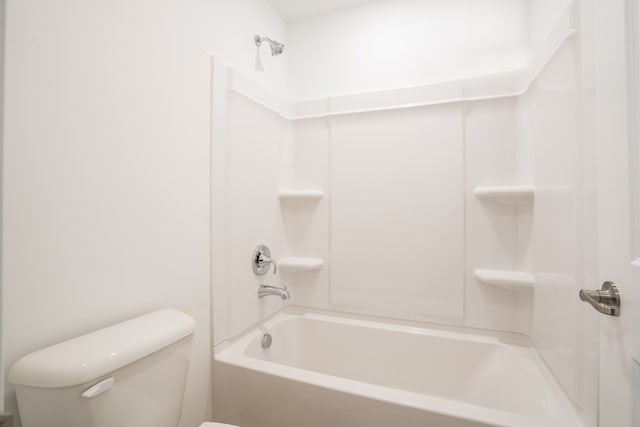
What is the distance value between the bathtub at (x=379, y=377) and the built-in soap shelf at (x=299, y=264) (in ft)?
0.95

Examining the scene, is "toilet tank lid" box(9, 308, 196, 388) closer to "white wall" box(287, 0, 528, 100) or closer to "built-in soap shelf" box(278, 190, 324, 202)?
"built-in soap shelf" box(278, 190, 324, 202)

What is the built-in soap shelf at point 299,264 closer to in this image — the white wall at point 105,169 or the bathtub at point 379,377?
the bathtub at point 379,377

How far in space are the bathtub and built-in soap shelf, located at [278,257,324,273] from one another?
0.95 feet

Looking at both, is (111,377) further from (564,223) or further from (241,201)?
(564,223)

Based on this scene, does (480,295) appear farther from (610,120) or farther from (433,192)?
(610,120)

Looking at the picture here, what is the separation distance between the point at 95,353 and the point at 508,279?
5.25 ft

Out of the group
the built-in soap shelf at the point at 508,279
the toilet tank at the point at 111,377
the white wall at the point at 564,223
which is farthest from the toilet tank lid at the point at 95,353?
the built-in soap shelf at the point at 508,279

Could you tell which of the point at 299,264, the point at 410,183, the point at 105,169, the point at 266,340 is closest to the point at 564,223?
the point at 410,183

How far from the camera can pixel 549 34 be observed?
3.70 feet

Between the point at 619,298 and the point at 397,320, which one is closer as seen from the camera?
the point at 619,298

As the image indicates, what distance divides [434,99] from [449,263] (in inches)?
35.6

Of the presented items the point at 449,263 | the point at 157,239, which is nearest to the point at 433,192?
the point at 449,263

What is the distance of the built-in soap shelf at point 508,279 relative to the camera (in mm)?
1335

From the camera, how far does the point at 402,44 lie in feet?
5.46
